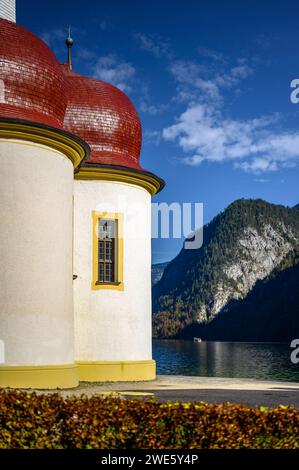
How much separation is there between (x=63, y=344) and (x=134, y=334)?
13.9ft

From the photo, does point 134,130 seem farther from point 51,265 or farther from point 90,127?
point 51,265

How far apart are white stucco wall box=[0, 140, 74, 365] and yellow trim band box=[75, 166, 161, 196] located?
3.27 meters

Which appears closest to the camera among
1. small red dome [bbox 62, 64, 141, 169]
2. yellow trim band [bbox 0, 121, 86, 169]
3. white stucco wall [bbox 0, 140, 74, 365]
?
white stucco wall [bbox 0, 140, 74, 365]

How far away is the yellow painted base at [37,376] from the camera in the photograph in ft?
48.6

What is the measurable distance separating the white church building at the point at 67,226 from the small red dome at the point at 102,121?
33 millimetres

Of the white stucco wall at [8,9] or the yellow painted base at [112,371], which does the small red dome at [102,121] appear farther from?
the yellow painted base at [112,371]

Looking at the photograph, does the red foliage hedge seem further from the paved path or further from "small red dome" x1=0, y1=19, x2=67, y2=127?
"small red dome" x1=0, y1=19, x2=67, y2=127

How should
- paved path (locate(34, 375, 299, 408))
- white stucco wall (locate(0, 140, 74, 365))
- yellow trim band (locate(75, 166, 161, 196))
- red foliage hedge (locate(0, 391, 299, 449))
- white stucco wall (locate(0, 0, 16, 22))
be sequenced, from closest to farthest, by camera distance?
1. red foliage hedge (locate(0, 391, 299, 449))
2. paved path (locate(34, 375, 299, 408))
3. white stucco wall (locate(0, 140, 74, 365))
4. yellow trim band (locate(75, 166, 161, 196))
5. white stucco wall (locate(0, 0, 16, 22))

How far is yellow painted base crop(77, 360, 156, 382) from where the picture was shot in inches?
749

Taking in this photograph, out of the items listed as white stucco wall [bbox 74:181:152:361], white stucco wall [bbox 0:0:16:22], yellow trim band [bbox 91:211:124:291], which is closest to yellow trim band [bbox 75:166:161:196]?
white stucco wall [bbox 74:181:152:361]

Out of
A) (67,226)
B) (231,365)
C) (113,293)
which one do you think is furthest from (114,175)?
(231,365)

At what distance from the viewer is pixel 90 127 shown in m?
20.2

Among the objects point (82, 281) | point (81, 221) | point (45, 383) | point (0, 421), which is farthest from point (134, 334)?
point (0, 421)

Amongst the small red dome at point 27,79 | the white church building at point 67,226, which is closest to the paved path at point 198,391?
the white church building at point 67,226
